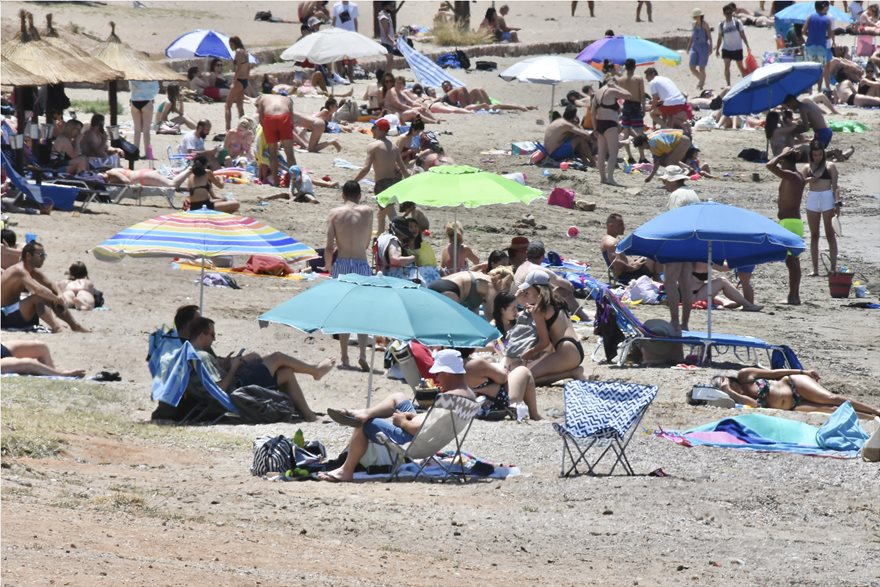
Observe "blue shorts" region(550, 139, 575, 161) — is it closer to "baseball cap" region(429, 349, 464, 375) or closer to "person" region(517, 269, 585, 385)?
"person" region(517, 269, 585, 385)

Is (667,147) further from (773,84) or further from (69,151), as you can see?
(69,151)

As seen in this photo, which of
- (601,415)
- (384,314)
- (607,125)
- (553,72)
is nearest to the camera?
(601,415)

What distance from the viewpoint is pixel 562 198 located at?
→ 20844 millimetres

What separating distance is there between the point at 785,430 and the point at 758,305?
565cm

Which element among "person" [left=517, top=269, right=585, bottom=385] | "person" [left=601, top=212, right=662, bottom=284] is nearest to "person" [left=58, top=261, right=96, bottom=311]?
"person" [left=517, top=269, right=585, bottom=385]

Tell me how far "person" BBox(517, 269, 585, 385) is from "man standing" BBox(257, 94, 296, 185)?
27.6ft

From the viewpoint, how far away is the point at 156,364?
10562mm

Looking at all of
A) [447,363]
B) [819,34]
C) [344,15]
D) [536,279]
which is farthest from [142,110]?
[819,34]

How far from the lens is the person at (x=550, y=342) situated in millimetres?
11539

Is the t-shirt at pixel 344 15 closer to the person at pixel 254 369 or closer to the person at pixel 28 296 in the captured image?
the person at pixel 28 296

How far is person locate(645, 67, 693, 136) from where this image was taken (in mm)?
25031

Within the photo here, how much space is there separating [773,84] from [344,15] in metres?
10.4

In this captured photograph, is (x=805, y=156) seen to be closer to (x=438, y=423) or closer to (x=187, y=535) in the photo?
(x=438, y=423)

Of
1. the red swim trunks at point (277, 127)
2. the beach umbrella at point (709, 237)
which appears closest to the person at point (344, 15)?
the red swim trunks at point (277, 127)
